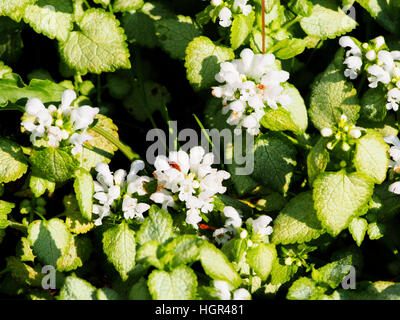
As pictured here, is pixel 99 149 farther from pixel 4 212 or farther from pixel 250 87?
pixel 250 87

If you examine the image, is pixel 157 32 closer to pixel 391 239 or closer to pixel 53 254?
pixel 53 254

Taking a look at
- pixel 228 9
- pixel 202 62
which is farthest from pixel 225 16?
pixel 202 62

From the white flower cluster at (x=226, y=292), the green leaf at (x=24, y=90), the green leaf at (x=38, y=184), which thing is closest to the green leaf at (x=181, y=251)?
the white flower cluster at (x=226, y=292)

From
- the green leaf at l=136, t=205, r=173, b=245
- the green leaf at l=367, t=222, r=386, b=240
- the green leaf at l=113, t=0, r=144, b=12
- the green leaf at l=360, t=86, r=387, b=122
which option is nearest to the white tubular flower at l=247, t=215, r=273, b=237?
the green leaf at l=136, t=205, r=173, b=245

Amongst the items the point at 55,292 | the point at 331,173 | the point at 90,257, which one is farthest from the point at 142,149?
the point at 331,173

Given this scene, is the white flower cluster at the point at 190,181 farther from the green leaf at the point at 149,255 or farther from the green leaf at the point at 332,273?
the green leaf at the point at 332,273
